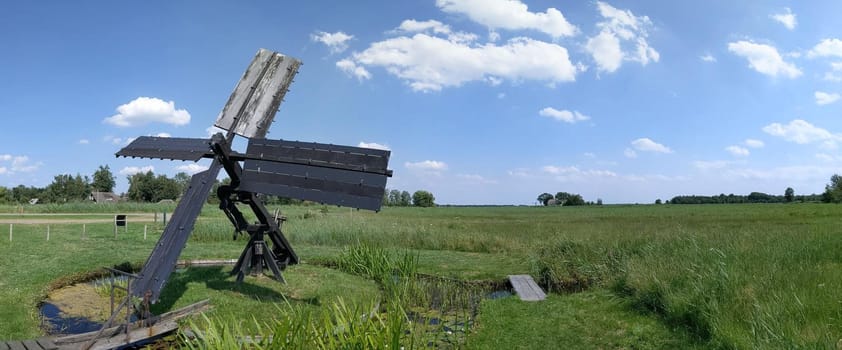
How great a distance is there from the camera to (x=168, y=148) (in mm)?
10586

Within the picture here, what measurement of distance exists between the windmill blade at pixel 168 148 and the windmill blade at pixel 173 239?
62 centimetres

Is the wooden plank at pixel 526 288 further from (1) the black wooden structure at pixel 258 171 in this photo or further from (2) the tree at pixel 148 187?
(2) the tree at pixel 148 187

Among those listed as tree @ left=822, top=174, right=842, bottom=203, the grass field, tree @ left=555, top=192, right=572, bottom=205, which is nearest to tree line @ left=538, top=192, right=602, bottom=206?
tree @ left=555, top=192, right=572, bottom=205

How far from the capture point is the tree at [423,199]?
141m

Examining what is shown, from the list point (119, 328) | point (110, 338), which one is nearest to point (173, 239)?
point (119, 328)

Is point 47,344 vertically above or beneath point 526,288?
above

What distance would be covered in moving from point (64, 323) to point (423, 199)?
13185 centimetres

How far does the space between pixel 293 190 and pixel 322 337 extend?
524 centimetres

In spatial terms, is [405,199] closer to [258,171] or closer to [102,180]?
[102,180]

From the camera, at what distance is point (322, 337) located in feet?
14.7

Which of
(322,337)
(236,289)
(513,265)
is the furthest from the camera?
(513,265)

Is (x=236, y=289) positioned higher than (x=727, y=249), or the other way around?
(x=727, y=249)

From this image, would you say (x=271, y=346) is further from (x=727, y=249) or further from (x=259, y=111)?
(x=727, y=249)

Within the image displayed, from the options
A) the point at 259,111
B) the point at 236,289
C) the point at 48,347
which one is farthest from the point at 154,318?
the point at 259,111
